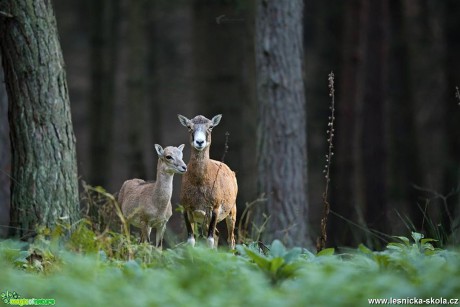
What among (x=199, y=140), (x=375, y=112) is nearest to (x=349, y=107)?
(x=375, y=112)

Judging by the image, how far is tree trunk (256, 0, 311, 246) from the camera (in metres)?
12.6

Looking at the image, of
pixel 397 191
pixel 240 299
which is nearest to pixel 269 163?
pixel 240 299

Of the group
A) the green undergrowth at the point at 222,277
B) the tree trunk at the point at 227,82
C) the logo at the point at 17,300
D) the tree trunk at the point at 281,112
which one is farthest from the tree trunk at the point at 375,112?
the logo at the point at 17,300

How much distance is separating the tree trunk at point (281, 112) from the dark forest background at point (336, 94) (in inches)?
101

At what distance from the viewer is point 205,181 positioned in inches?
371

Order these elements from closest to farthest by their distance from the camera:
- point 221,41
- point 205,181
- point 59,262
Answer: point 59,262
point 205,181
point 221,41

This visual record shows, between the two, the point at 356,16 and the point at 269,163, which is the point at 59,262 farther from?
the point at 356,16

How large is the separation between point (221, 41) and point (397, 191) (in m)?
8.48

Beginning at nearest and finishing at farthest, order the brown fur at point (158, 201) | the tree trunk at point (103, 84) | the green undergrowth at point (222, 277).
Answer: the green undergrowth at point (222, 277)
the brown fur at point (158, 201)
the tree trunk at point (103, 84)

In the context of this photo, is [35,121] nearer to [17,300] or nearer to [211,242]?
[211,242]

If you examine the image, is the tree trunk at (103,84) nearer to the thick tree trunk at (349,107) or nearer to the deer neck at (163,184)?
the thick tree trunk at (349,107)

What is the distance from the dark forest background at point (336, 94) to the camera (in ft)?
62.1

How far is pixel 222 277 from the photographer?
682 centimetres

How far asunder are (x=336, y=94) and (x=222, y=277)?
577 inches
